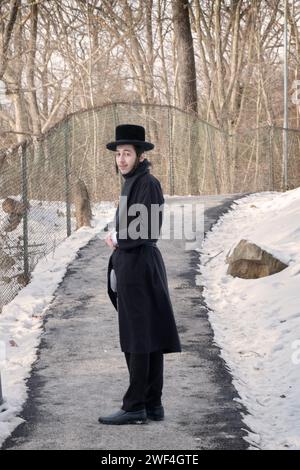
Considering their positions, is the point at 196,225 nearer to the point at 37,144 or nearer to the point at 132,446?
the point at 37,144

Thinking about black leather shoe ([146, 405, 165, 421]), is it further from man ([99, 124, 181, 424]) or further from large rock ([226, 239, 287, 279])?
large rock ([226, 239, 287, 279])

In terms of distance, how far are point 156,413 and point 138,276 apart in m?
0.98

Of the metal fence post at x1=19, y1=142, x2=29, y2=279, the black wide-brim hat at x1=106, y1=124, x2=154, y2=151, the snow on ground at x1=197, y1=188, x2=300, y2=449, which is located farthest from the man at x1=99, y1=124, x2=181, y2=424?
the metal fence post at x1=19, y1=142, x2=29, y2=279

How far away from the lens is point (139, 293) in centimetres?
543

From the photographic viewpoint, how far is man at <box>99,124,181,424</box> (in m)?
5.39

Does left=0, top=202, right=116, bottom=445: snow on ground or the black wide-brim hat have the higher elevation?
the black wide-brim hat

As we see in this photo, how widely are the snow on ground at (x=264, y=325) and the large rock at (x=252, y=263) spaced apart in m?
0.10

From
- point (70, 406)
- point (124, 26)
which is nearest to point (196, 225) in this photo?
point (70, 406)

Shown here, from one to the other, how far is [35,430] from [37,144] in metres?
6.91

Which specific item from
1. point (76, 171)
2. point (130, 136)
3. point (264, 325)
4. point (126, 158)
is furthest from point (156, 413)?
point (76, 171)

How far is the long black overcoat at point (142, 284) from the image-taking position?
539 centimetres

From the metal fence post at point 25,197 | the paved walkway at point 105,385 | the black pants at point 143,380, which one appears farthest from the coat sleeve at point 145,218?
the metal fence post at point 25,197

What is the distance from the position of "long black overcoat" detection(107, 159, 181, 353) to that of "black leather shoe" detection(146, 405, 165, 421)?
1.42ft

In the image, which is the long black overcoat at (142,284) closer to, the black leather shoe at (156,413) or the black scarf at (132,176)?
the black scarf at (132,176)
